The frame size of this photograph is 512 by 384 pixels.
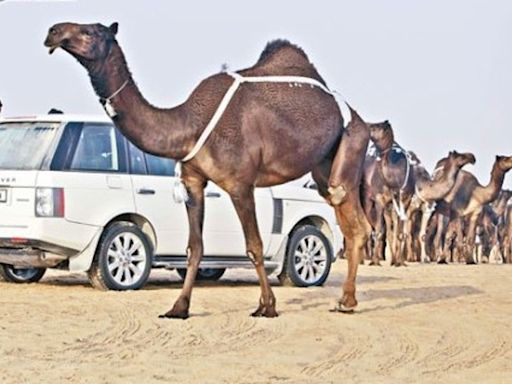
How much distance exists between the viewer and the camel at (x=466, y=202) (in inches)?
1192

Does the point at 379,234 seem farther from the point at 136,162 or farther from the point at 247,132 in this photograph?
the point at 247,132

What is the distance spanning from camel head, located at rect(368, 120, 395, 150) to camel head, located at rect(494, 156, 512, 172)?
15.3 ft

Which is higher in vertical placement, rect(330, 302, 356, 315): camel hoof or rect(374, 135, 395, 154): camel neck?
rect(374, 135, 395, 154): camel neck

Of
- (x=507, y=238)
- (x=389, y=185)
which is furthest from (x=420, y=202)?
(x=507, y=238)

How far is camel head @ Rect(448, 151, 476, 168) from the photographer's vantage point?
29.5 m

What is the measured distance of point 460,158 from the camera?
97.7 feet

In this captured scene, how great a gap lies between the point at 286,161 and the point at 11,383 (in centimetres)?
479

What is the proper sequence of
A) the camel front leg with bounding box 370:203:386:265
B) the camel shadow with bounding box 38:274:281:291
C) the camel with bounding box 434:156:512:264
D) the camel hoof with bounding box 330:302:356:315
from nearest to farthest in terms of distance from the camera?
1. the camel hoof with bounding box 330:302:356:315
2. the camel shadow with bounding box 38:274:281:291
3. the camel front leg with bounding box 370:203:386:265
4. the camel with bounding box 434:156:512:264

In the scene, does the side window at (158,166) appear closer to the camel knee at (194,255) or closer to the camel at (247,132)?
the camel at (247,132)

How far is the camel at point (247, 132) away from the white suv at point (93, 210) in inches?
96.9

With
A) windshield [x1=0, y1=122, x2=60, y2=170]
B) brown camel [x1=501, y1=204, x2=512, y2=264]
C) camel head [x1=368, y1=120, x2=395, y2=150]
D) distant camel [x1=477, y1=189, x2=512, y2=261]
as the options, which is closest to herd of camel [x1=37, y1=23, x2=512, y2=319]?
windshield [x1=0, y1=122, x2=60, y2=170]

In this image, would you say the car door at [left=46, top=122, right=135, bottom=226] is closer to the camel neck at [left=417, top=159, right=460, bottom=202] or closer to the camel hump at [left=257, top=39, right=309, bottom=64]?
the camel hump at [left=257, top=39, right=309, bottom=64]

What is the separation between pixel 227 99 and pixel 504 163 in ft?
63.8

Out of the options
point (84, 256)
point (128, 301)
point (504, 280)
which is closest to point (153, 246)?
point (84, 256)
